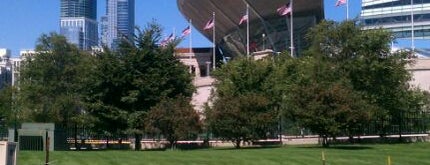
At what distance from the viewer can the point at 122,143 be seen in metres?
51.3

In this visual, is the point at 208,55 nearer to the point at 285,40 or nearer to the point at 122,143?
the point at 285,40

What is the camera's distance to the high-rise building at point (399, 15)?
545ft

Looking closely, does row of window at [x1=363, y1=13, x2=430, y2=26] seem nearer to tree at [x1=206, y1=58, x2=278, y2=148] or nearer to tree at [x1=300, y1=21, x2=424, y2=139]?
tree at [x1=300, y1=21, x2=424, y2=139]

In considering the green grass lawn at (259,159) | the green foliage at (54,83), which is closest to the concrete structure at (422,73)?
the green foliage at (54,83)

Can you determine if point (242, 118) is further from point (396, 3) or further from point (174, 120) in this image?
point (396, 3)

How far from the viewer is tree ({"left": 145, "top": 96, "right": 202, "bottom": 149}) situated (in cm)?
4203

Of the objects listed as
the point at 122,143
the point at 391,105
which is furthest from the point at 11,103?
the point at 391,105

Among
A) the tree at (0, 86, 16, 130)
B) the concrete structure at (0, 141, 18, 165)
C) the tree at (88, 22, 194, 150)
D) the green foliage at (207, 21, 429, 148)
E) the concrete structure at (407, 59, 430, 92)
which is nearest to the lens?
the concrete structure at (0, 141, 18, 165)

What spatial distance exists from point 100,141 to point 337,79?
19091 millimetres

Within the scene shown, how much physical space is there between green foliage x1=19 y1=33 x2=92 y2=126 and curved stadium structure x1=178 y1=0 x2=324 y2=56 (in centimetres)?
5097

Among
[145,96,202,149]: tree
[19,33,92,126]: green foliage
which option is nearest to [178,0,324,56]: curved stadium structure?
[19,33,92,126]: green foliage

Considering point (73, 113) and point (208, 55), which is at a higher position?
point (208, 55)

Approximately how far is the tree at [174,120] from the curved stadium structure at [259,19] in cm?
6032

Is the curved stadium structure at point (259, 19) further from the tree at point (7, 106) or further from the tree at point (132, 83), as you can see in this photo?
the tree at point (132, 83)
